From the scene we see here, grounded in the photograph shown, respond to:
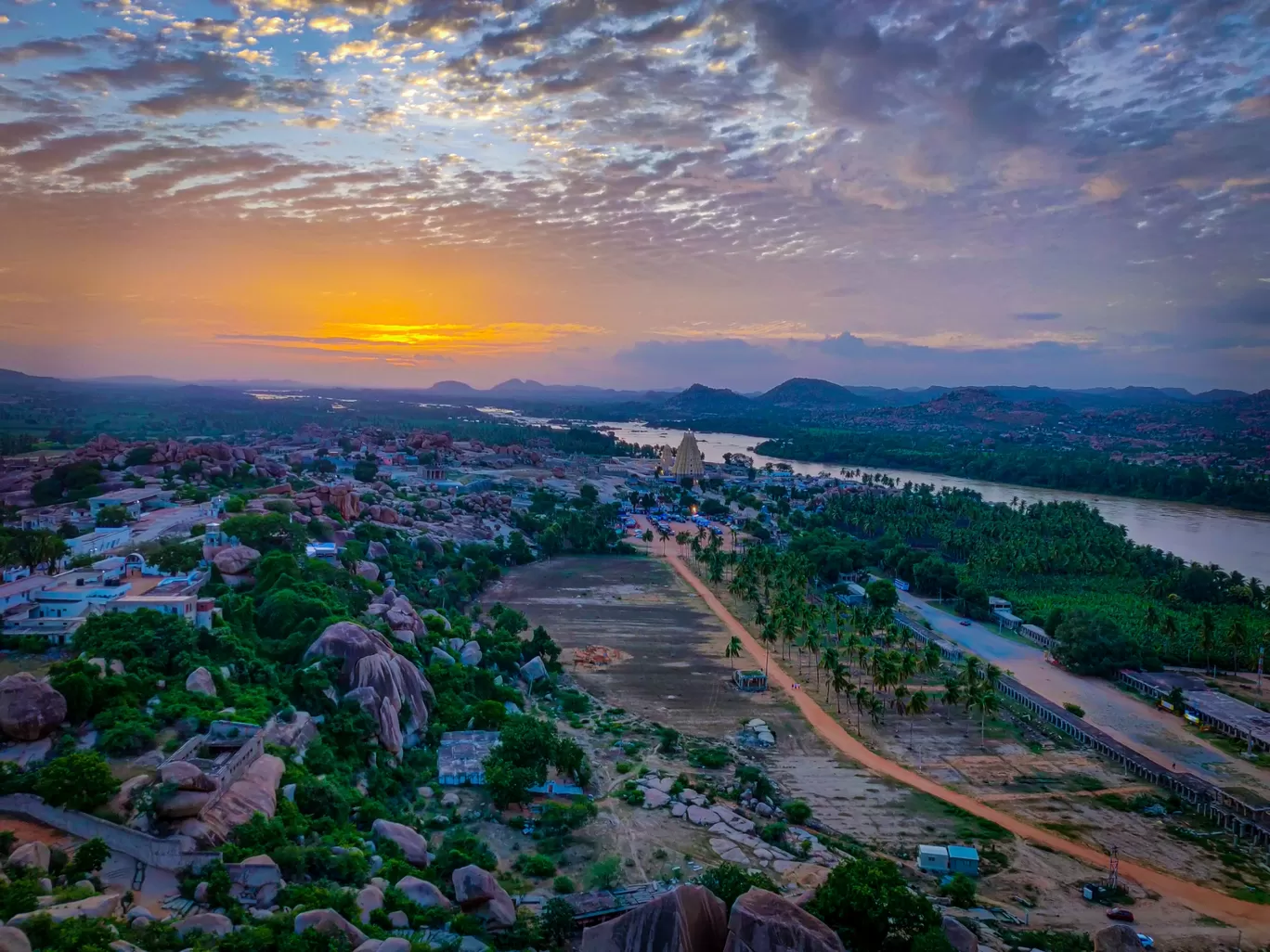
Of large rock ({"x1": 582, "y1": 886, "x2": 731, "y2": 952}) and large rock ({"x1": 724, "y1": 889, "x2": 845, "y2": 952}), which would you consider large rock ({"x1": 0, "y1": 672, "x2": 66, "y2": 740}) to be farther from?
large rock ({"x1": 724, "y1": 889, "x2": 845, "y2": 952})

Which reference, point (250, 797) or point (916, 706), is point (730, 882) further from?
point (916, 706)

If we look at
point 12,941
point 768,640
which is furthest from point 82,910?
point 768,640

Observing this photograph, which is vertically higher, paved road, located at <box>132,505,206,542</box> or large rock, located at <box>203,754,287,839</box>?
paved road, located at <box>132,505,206,542</box>

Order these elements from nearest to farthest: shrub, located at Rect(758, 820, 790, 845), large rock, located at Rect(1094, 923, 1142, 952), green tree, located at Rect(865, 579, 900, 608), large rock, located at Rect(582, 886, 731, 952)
→ large rock, located at Rect(582, 886, 731, 952), large rock, located at Rect(1094, 923, 1142, 952), shrub, located at Rect(758, 820, 790, 845), green tree, located at Rect(865, 579, 900, 608)

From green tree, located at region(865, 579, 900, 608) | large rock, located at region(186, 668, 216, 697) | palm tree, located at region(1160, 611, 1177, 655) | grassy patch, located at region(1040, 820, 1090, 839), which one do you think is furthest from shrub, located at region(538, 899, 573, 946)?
palm tree, located at region(1160, 611, 1177, 655)

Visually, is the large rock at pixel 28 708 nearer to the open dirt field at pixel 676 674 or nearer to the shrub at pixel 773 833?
the open dirt field at pixel 676 674

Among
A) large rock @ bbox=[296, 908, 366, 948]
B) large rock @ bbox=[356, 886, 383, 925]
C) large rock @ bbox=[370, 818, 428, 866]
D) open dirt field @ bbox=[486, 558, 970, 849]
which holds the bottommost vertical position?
open dirt field @ bbox=[486, 558, 970, 849]

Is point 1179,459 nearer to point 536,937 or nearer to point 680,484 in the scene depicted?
point 680,484
